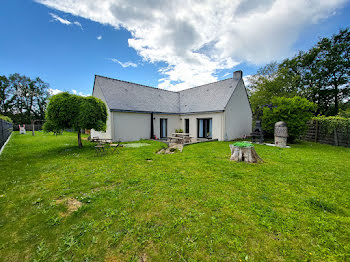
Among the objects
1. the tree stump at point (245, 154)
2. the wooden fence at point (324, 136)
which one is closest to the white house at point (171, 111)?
the wooden fence at point (324, 136)

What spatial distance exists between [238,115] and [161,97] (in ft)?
28.2

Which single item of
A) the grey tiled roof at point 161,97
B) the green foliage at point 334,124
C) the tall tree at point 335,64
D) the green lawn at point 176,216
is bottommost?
the green lawn at point 176,216

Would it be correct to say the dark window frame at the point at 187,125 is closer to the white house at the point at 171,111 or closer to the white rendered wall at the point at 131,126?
the white house at the point at 171,111

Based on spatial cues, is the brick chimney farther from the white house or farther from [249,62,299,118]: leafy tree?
[249,62,299,118]: leafy tree

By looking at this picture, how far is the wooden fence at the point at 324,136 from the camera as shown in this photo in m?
9.19

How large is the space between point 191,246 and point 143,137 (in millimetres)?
11354

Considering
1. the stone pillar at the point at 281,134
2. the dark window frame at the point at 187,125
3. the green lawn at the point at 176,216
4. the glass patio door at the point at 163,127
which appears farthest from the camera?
the dark window frame at the point at 187,125

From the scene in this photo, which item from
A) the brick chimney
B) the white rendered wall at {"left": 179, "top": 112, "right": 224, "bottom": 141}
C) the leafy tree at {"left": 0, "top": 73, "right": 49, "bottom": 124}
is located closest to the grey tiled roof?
the brick chimney

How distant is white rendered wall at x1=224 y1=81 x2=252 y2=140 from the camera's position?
474 inches

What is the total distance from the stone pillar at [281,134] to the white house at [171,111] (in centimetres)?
369

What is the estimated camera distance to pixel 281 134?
9000 millimetres

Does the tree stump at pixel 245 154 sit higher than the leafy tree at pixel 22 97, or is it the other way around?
the leafy tree at pixel 22 97

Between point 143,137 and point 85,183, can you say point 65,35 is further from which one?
point 85,183

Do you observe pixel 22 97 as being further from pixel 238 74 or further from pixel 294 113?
pixel 294 113
